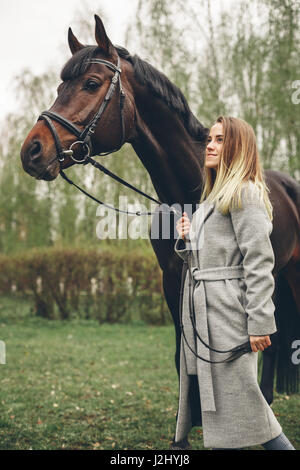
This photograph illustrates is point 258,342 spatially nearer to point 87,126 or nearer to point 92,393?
point 87,126

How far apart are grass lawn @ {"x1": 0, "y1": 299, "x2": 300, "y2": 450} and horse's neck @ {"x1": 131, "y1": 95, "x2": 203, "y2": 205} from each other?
194 centimetres

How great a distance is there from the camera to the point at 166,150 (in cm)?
256

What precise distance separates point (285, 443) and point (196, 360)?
507 millimetres

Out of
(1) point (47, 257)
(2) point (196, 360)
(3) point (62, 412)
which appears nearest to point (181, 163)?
(2) point (196, 360)

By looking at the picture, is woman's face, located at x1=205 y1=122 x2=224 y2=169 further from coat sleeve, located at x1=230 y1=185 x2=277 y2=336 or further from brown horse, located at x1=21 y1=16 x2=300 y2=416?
brown horse, located at x1=21 y1=16 x2=300 y2=416

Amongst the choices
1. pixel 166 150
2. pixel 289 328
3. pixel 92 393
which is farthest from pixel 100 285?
pixel 166 150

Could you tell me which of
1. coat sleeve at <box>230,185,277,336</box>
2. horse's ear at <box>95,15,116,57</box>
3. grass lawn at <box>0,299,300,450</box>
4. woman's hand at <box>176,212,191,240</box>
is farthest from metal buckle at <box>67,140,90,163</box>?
grass lawn at <box>0,299,300,450</box>

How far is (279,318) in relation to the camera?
3861mm

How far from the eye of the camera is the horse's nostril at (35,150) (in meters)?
2.14

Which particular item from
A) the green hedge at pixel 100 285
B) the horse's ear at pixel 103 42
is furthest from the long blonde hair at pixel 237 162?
the green hedge at pixel 100 285

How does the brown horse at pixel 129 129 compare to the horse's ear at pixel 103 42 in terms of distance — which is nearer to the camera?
the brown horse at pixel 129 129

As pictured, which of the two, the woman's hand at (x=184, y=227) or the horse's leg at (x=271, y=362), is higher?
the woman's hand at (x=184, y=227)

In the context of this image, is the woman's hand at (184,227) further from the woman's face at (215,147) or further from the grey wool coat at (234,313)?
the woman's face at (215,147)

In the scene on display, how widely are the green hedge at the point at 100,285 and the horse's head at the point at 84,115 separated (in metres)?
6.69
